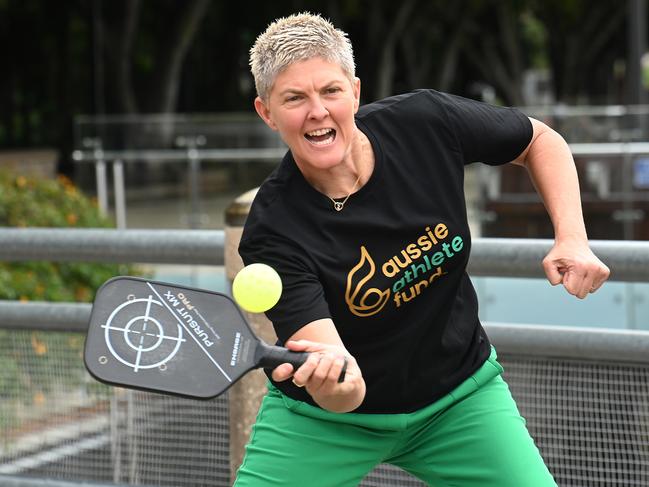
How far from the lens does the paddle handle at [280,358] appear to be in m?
2.57

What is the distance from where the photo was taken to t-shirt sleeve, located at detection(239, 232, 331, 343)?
2836 millimetres

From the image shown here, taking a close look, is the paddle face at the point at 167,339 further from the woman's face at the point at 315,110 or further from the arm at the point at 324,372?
the woman's face at the point at 315,110

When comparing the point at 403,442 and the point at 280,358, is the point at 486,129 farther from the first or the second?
the point at 280,358

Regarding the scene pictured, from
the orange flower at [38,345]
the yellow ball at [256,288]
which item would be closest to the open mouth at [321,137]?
the yellow ball at [256,288]

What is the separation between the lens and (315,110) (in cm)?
284

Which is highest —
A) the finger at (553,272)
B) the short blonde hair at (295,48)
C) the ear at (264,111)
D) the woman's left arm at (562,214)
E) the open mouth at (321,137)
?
the short blonde hair at (295,48)

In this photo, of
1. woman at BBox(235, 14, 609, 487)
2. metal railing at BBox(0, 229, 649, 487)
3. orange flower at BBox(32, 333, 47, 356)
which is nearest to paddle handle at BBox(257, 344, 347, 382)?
woman at BBox(235, 14, 609, 487)

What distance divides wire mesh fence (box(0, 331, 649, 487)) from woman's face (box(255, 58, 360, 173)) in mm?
1388

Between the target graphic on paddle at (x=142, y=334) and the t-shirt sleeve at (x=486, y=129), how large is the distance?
0.89 meters

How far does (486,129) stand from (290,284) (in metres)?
0.67

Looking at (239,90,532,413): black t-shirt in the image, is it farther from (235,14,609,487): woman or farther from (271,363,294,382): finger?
(271,363,294,382): finger

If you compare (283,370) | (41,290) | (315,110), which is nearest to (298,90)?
(315,110)

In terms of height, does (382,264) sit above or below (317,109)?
below

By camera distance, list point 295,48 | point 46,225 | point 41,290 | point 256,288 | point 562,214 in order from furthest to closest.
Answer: point 46,225
point 41,290
point 562,214
point 295,48
point 256,288
